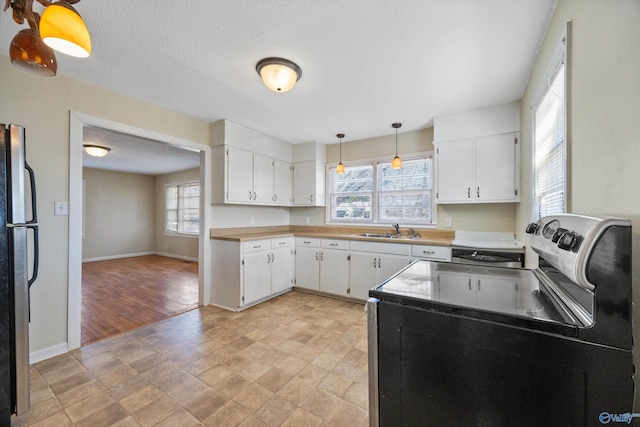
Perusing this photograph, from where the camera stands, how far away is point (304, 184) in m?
4.46

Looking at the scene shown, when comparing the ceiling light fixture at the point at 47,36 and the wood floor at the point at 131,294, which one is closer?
the ceiling light fixture at the point at 47,36

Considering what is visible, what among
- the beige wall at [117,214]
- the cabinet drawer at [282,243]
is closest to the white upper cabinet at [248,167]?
the cabinet drawer at [282,243]

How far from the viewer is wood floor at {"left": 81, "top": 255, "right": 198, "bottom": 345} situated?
293 centimetres

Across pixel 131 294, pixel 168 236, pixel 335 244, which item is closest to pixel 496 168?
pixel 335 244

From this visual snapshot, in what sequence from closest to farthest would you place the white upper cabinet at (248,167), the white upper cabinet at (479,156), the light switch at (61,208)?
1. the light switch at (61,208)
2. the white upper cabinet at (479,156)
3. the white upper cabinet at (248,167)

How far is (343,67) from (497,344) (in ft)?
7.02

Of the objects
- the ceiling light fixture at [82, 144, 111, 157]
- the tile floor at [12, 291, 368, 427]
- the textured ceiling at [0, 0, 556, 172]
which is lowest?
the tile floor at [12, 291, 368, 427]

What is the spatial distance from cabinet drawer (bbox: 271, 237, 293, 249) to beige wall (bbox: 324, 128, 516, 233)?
2.52 feet

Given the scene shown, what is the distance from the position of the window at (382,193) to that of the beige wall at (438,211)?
163mm

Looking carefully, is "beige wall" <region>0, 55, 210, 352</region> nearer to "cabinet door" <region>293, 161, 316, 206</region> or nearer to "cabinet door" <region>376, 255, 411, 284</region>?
"cabinet door" <region>293, 161, 316, 206</region>

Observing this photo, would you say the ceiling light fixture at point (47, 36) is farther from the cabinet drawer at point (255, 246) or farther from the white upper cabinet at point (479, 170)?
the white upper cabinet at point (479, 170)

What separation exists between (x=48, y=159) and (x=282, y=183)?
2.72 m

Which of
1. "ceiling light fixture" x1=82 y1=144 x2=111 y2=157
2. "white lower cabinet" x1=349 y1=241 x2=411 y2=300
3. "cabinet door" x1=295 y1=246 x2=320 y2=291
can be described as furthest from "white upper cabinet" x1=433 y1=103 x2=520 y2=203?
"ceiling light fixture" x1=82 y1=144 x2=111 y2=157

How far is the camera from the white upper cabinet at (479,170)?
112 inches
